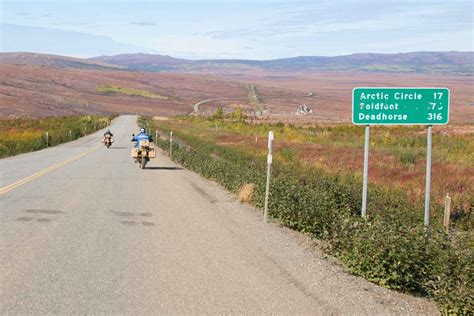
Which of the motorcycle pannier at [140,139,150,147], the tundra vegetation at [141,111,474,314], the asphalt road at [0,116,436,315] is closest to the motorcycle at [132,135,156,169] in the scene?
the motorcycle pannier at [140,139,150,147]

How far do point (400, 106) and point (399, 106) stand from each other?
0.02m

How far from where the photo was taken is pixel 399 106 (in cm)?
1119

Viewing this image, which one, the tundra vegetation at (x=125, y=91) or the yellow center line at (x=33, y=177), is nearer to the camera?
the yellow center line at (x=33, y=177)

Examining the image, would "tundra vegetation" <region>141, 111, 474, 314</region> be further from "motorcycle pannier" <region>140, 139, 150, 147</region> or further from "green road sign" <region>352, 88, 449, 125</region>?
"motorcycle pannier" <region>140, 139, 150, 147</region>

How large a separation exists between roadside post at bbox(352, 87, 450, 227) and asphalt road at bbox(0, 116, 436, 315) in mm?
2424

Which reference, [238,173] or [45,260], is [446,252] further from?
[238,173]

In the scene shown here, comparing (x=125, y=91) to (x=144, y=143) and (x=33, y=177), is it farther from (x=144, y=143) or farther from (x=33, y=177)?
(x=33, y=177)

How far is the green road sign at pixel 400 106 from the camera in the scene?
36.2 ft

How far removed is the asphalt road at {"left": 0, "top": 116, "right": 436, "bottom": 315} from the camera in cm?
692

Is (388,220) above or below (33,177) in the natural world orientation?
above

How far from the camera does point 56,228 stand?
1137cm

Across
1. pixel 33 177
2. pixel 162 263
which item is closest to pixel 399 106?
pixel 162 263

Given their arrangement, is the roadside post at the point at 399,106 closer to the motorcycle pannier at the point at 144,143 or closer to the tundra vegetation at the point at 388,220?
the tundra vegetation at the point at 388,220

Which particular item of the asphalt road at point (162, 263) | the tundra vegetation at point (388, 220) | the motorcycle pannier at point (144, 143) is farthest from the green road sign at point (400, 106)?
the motorcycle pannier at point (144, 143)
